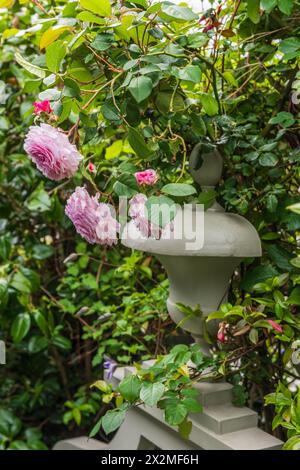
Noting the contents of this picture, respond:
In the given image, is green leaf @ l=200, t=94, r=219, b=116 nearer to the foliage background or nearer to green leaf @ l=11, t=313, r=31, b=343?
the foliage background

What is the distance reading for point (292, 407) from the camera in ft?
2.34

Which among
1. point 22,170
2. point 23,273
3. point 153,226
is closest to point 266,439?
point 153,226

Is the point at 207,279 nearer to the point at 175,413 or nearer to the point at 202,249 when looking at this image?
the point at 202,249

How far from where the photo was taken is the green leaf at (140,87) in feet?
2.25

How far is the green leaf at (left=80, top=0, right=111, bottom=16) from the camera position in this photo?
0.71 metres

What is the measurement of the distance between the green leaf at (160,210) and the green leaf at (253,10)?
1.13 ft

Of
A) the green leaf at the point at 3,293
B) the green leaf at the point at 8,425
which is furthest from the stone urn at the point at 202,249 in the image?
the green leaf at the point at 8,425

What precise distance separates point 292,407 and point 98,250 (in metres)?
0.99

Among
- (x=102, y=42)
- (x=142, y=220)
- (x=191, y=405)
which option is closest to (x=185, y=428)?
(x=191, y=405)

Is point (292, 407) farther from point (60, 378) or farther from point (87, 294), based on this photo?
point (60, 378)

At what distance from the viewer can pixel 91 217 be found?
29.5 inches

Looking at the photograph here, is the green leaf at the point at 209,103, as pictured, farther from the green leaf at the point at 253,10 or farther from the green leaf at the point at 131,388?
the green leaf at the point at 131,388

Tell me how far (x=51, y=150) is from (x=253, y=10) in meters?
0.39

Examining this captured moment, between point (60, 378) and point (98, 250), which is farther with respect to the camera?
point (60, 378)
